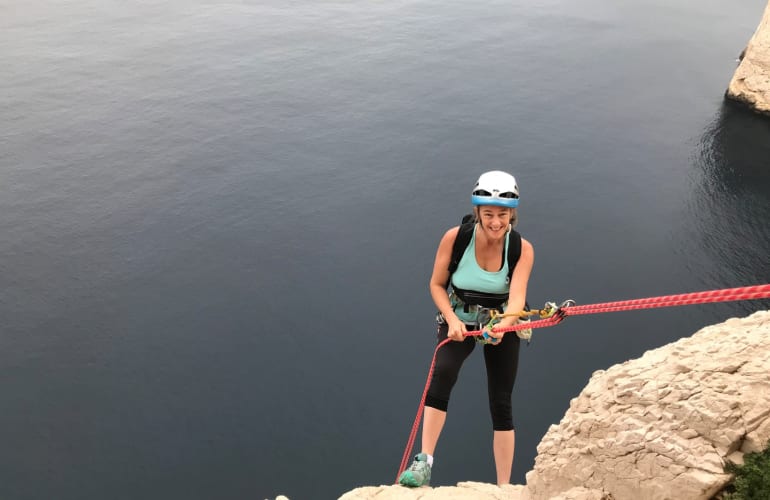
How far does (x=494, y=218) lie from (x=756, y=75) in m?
62.9

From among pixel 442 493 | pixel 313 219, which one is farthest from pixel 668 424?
pixel 313 219

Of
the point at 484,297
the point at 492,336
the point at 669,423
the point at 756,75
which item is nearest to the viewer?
the point at 669,423

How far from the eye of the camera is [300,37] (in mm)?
72500

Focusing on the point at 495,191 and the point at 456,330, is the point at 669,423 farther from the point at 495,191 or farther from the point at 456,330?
the point at 495,191

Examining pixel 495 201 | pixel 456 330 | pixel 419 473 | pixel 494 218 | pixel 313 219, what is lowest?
pixel 313 219

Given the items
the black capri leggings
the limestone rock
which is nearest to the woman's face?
the black capri leggings

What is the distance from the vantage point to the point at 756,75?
58844 millimetres

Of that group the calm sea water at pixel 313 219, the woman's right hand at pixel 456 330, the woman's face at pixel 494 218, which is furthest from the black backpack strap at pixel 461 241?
the calm sea water at pixel 313 219

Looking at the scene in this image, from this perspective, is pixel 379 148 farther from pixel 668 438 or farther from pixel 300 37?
pixel 668 438

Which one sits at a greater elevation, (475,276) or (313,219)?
(475,276)

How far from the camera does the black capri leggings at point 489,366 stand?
862 centimetres

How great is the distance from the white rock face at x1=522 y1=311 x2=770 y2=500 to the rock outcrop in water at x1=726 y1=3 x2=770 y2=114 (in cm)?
5954

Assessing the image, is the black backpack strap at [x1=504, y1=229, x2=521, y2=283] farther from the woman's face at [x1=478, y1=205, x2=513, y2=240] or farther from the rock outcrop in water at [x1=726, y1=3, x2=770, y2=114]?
the rock outcrop in water at [x1=726, y1=3, x2=770, y2=114]

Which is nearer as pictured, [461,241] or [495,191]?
[495,191]
